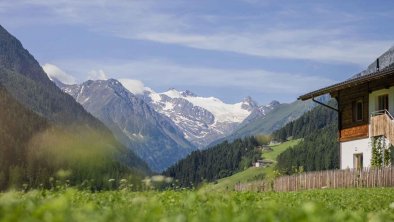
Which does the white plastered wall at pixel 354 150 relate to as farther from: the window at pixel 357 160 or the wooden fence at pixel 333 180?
the wooden fence at pixel 333 180

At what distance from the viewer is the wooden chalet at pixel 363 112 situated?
4497 centimetres

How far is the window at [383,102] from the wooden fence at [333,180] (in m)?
8.12

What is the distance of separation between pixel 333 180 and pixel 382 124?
280 inches

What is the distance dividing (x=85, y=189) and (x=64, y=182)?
0.51 meters

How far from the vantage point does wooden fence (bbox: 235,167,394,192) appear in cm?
3722

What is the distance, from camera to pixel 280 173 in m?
49.9

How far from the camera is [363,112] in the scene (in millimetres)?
48562

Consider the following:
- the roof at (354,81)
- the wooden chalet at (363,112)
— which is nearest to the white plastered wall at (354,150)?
the wooden chalet at (363,112)

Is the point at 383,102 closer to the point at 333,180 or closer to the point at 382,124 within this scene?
the point at 382,124

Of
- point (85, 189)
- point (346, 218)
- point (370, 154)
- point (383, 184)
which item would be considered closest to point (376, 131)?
point (370, 154)

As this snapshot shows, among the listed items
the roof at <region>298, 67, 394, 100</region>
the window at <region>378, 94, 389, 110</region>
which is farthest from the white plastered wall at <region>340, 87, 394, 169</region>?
the roof at <region>298, 67, 394, 100</region>

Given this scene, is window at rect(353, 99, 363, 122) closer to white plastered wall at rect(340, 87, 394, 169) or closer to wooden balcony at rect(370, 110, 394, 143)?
white plastered wall at rect(340, 87, 394, 169)

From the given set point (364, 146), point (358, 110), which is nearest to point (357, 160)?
point (364, 146)

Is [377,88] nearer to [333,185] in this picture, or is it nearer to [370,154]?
[370,154]
